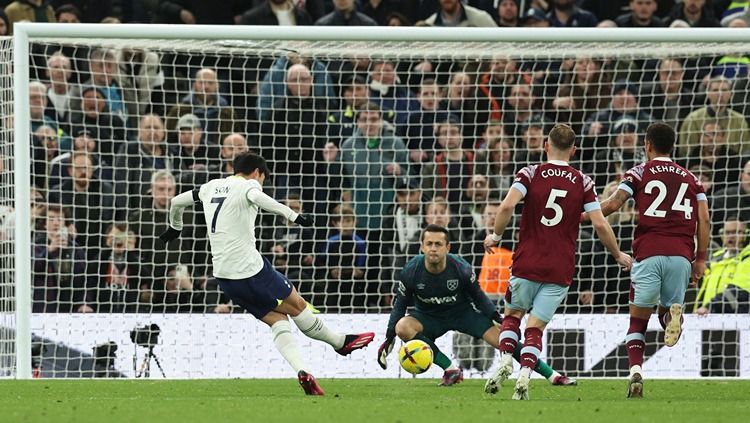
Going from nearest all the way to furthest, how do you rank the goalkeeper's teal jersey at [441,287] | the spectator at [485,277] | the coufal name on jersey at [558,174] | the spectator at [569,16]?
the coufal name on jersey at [558,174] → the goalkeeper's teal jersey at [441,287] → the spectator at [485,277] → the spectator at [569,16]

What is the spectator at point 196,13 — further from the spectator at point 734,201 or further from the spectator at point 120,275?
the spectator at point 734,201

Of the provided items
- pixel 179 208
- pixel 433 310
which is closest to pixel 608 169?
pixel 433 310

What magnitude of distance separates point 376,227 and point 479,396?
4.36 meters

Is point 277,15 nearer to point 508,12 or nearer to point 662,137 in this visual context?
point 508,12

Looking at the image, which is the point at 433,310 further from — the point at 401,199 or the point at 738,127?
the point at 738,127

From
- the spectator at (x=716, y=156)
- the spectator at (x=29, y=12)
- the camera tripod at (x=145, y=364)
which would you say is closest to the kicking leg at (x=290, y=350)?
the camera tripod at (x=145, y=364)

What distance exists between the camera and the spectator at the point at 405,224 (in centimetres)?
1320

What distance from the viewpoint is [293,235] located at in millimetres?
13500

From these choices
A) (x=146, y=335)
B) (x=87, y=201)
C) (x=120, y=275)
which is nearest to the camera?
(x=146, y=335)

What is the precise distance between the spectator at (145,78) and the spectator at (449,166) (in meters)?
2.94

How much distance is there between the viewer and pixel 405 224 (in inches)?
521

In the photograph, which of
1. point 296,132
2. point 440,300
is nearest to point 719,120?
point 440,300

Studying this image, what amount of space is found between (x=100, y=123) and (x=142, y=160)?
33.9 inches

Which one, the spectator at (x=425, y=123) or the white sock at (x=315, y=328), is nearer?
the white sock at (x=315, y=328)
